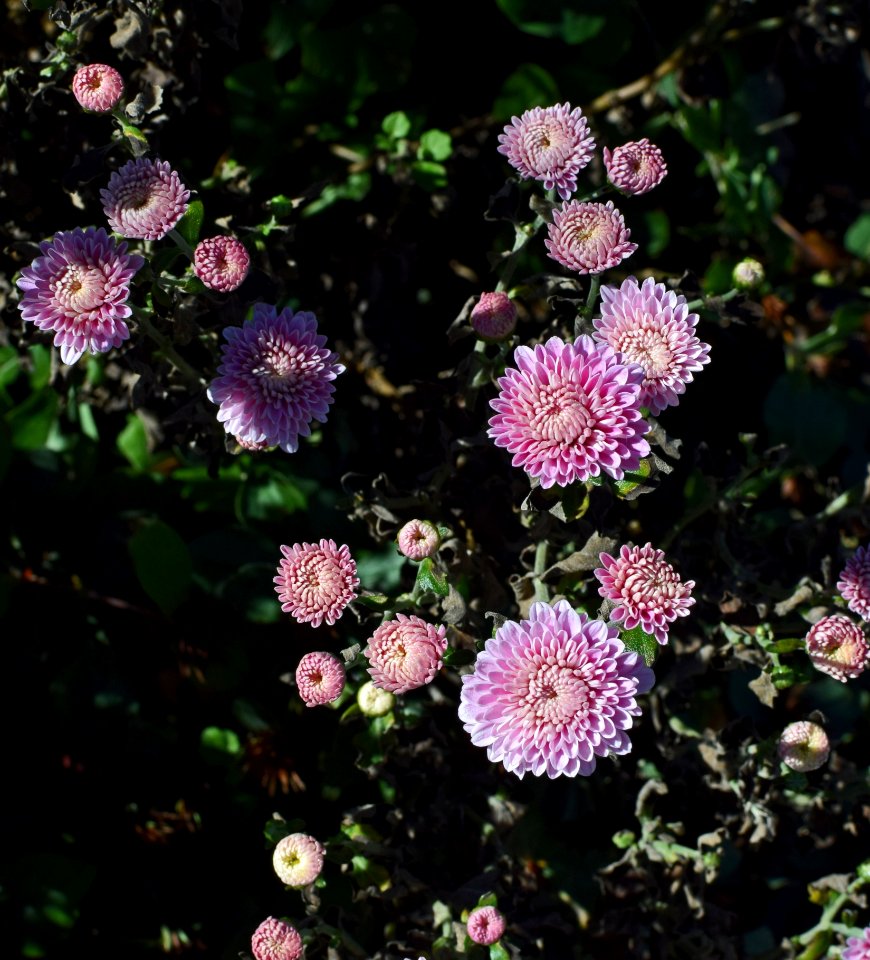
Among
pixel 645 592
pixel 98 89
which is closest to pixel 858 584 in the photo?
pixel 645 592

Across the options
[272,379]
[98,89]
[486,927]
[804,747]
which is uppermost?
[98,89]

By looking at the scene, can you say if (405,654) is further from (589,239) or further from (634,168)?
(634,168)

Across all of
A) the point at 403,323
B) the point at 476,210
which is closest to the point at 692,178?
the point at 476,210

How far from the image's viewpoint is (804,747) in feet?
5.82

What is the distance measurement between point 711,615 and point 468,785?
601 millimetres

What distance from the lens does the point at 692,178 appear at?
2.85m

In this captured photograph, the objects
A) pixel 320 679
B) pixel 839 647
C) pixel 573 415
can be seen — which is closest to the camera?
pixel 573 415

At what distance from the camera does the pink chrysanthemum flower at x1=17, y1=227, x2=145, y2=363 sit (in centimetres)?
157

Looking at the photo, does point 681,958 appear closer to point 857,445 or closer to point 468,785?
point 468,785

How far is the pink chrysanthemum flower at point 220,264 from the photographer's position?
1.59 metres

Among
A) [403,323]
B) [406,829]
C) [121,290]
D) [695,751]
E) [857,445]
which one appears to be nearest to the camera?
[121,290]

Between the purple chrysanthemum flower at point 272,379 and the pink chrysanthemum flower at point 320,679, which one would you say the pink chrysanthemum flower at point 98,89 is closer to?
the purple chrysanthemum flower at point 272,379

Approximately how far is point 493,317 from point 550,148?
0.29 m

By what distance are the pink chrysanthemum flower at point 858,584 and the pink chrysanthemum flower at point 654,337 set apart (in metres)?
0.49
